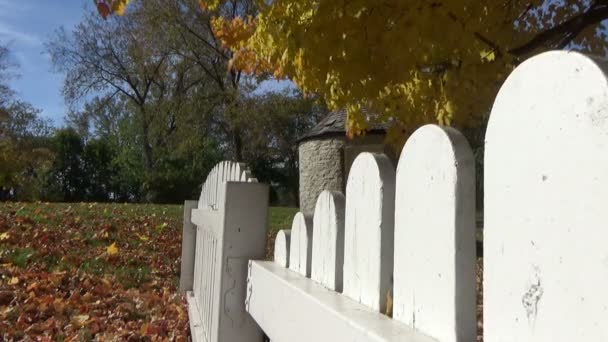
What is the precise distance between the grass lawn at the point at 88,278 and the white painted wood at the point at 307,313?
2099 millimetres

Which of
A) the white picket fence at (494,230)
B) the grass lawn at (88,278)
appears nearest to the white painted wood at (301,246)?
the white picket fence at (494,230)

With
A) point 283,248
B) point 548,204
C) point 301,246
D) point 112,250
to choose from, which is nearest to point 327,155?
point 112,250

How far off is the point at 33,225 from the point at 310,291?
769cm

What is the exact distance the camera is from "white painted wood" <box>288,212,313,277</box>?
1.49 metres

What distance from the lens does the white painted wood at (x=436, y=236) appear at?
32.4 inches

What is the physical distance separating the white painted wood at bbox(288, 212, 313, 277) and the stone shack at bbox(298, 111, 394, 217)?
16095 mm

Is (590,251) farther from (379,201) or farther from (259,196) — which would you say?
(259,196)

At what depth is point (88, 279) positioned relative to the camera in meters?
5.38

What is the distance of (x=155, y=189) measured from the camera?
95.0ft

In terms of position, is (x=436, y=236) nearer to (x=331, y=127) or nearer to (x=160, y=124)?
(x=331, y=127)

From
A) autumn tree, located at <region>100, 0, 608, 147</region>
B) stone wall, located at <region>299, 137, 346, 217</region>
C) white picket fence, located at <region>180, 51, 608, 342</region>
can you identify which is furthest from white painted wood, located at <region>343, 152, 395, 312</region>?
stone wall, located at <region>299, 137, 346, 217</region>

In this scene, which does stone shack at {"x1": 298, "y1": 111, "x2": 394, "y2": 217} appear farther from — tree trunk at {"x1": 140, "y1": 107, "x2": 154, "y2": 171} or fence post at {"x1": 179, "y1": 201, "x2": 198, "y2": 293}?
tree trunk at {"x1": 140, "y1": 107, "x2": 154, "y2": 171}

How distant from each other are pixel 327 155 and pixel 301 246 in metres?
17.2

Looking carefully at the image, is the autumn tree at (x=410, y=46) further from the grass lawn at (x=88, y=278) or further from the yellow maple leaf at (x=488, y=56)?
the grass lawn at (x=88, y=278)
